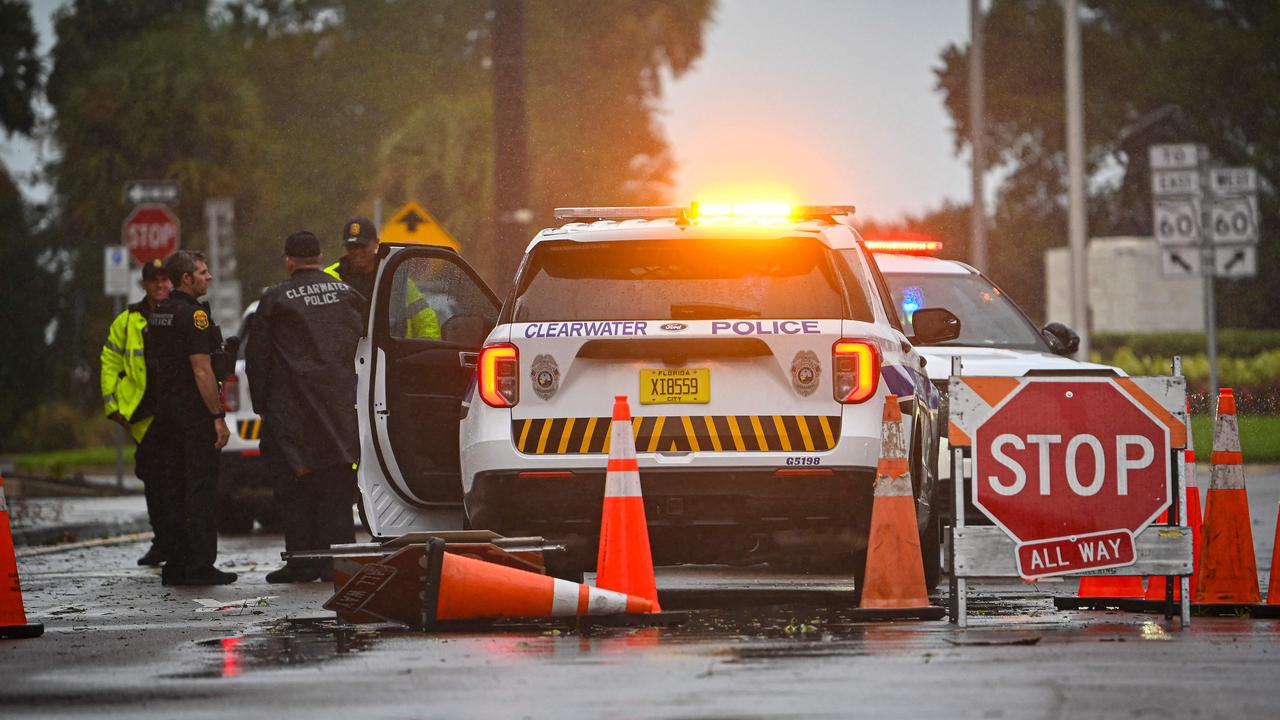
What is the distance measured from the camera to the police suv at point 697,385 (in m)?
9.66

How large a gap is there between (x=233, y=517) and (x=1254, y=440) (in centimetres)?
1348

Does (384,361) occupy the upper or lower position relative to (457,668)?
upper

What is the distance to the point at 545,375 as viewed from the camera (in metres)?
9.80

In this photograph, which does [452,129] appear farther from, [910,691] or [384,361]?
[910,691]

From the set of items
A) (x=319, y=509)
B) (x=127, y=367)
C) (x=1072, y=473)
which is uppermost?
(x=127, y=367)

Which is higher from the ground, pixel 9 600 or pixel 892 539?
pixel 892 539

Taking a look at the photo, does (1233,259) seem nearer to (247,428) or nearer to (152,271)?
(247,428)

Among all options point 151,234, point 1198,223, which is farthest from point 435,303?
point 1198,223

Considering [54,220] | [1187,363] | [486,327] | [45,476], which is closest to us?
[486,327]

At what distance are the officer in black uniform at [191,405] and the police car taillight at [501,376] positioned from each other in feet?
12.2

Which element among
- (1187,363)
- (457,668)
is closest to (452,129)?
(1187,363)

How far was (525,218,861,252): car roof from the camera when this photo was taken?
9.95m

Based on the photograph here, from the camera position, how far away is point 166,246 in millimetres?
23734

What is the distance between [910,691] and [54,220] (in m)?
40.9
